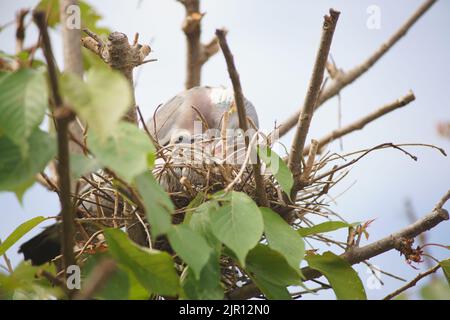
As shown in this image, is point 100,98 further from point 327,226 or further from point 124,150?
point 327,226

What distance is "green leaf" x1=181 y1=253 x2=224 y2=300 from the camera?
55.2 inches

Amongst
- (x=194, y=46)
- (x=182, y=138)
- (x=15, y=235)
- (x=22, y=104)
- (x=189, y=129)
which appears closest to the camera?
(x=22, y=104)

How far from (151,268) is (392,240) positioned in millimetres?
777

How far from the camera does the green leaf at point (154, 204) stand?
1.10 m

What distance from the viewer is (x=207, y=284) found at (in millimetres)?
1404

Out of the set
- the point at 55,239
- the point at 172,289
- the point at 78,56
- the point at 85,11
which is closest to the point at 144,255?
the point at 172,289

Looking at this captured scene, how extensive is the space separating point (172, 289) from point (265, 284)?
31cm

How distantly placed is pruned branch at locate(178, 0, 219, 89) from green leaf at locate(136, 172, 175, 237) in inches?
85.2

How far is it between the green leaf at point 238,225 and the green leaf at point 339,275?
40 cm

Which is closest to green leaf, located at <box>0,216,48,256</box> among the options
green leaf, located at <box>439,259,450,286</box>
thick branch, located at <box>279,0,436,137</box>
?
green leaf, located at <box>439,259,450,286</box>

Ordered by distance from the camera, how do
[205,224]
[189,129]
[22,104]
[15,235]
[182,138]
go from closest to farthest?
[22,104]
[205,224]
[15,235]
[182,138]
[189,129]

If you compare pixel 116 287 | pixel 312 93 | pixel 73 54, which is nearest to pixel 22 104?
pixel 116 287

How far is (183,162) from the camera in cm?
215

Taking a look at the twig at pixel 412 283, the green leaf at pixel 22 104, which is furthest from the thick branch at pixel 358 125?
the green leaf at pixel 22 104
